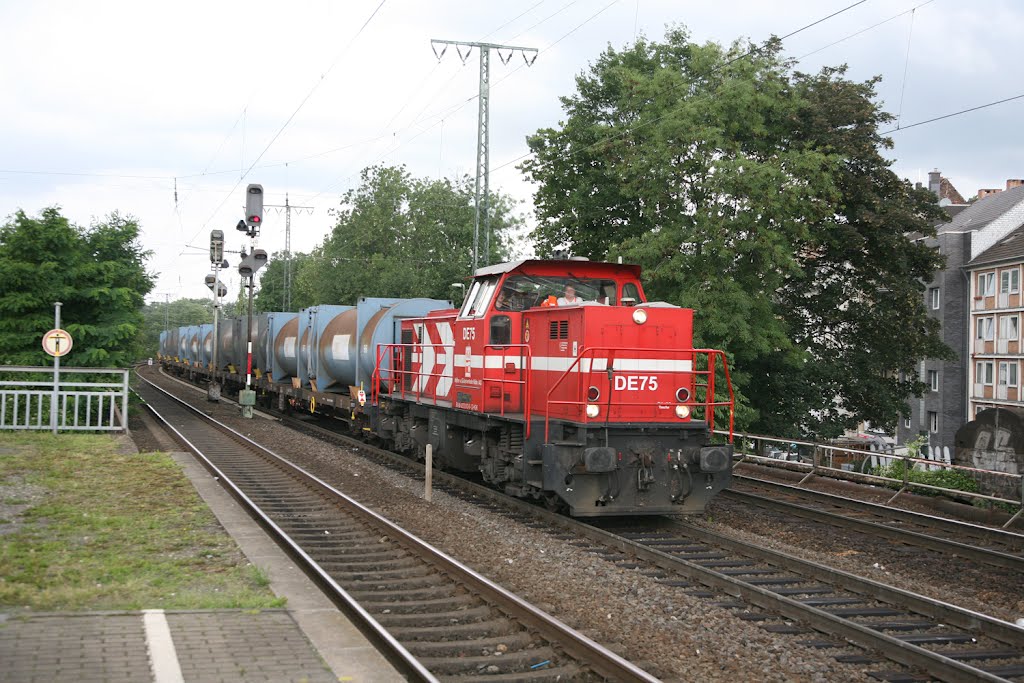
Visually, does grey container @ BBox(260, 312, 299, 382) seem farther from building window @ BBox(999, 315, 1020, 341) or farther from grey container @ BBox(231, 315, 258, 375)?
building window @ BBox(999, 315, 1020, 341)

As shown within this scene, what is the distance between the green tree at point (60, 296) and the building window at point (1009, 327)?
40.2m

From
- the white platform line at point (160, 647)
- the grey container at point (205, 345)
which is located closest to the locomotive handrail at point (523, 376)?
the white platform line at point (160, 647)

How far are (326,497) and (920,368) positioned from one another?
46798 millimetres

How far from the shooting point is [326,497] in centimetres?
1319

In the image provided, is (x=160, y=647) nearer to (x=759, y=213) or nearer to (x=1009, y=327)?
(x=759, y=213)

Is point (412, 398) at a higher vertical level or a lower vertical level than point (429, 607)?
higher

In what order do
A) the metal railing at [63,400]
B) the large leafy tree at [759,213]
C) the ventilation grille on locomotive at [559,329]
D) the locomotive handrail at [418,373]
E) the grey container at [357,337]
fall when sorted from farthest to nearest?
the large leafy tree at [759,213]
the metal railing at [63,400]
the grey container at [357,337]
the locomotive handrail at [418,373]
the ventilation grille on locomotive at [559,329]

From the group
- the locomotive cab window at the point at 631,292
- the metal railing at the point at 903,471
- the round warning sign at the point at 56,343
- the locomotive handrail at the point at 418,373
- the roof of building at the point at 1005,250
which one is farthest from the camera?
the roof of building at the point at 1005,250

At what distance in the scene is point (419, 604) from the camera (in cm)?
751

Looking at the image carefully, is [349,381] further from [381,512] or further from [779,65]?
[779,65]

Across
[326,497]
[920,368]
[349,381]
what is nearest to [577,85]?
[349,381]

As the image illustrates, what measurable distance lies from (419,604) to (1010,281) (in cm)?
4507

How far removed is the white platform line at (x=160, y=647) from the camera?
217 inches

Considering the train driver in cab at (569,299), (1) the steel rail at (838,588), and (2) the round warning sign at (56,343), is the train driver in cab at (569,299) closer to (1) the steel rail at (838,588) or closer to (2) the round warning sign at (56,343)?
(1) the steel rail at (838,588)
